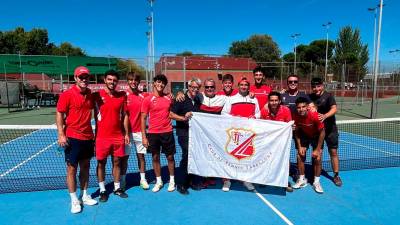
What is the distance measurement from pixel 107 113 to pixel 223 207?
2436 millimetres

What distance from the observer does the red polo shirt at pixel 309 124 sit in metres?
5.50

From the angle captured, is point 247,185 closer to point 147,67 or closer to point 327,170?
point 327,170

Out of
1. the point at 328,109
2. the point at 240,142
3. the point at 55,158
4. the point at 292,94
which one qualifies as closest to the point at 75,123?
the point at 240,142

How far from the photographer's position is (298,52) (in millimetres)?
78438

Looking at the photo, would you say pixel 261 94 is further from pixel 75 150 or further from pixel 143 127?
pixel 75 150

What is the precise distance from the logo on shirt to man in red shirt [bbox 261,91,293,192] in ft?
1.68

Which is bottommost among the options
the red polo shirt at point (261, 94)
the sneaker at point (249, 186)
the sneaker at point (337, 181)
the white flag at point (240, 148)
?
the sneaker at point (249, 186)

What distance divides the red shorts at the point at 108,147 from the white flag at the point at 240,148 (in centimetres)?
129

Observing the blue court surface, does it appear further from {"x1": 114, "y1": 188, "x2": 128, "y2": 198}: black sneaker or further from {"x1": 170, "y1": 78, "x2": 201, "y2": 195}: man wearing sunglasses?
{"x1": 170, "y1": 78, "x2": 201, "y2": 195}: man wearing sunglasses

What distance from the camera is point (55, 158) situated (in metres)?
8.08

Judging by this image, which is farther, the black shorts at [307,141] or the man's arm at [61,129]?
the black shorts at [307,141]

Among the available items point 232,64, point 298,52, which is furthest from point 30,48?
point 298,52

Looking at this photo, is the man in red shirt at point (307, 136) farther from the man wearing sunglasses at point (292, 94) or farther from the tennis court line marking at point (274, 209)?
the tennis court line marking at point (274, 209)

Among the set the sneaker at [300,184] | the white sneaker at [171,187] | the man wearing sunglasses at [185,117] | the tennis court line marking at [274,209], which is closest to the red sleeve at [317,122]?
the sneaker at [300,184]
